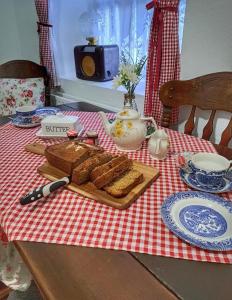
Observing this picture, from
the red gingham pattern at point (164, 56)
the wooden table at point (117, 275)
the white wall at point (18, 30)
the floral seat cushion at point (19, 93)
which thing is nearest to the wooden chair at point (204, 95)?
the red gingham pattern at point (164, 56)

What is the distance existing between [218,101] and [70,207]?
2.97ft

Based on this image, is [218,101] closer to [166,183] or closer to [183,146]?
[183,146]

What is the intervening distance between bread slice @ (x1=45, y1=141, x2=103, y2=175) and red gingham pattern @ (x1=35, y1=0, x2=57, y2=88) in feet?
5.44

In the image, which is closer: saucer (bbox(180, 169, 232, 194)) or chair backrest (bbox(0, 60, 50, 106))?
saucer (bbox(180, 169, 232, 194))

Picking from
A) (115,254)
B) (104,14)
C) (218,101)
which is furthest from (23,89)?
(115,254)

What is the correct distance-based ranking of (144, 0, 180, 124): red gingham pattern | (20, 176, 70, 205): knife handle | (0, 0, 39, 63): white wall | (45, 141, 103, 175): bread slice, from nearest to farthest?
(20, 176, 70, 205): knife handle → (45, 141, 103, 175): bread slice → (144, 0, 180, 124): red gingham pattern → (0, 0, 39, 63): white wall

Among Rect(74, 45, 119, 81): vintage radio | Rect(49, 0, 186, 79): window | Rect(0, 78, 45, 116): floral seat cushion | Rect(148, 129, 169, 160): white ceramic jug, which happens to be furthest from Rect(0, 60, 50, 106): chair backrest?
Rect(148, 129, 169, 160): white ceramic jug

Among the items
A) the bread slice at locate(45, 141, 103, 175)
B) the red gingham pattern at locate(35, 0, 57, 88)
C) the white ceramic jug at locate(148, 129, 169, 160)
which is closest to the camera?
the bread slice at locate(45, 141, 103, 175)

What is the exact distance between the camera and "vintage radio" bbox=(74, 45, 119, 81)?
191cm

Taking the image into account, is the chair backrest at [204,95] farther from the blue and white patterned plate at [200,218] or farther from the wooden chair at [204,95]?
the blue and white patterned plate at [200,218]

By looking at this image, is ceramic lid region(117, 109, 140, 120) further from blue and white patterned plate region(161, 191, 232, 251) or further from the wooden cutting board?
blue and white patterned plate region(161, 191, 232, 251)

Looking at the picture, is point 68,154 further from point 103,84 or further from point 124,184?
point 103,84

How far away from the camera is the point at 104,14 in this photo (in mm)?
2105

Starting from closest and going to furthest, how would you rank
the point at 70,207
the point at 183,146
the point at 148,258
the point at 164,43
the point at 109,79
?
the point at 148,258 < the point at 70,207 < the point at 183,146 < the point at 164,43 < the point at 109,79
